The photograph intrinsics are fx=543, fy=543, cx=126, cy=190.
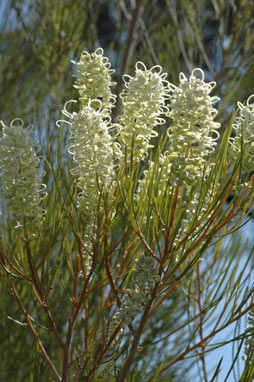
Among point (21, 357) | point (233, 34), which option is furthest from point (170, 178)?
point (233, 34)

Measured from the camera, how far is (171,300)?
127 centimetres

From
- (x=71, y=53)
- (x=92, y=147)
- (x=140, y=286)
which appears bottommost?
(x=140, y=286)

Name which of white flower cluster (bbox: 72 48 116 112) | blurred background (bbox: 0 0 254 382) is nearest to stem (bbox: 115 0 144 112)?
blurred background (bbox: 0 0 254 382)

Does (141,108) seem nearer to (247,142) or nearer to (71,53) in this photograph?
(247,142)

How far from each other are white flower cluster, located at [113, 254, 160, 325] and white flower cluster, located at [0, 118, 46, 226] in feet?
0.42

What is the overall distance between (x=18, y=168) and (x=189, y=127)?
171 millimetres

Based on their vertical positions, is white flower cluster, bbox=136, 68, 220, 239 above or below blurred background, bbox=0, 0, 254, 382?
below

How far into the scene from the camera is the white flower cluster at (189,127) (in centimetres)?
50

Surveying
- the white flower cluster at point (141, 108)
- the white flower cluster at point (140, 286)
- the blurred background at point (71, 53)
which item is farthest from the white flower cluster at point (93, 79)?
the blurred background at point (71, 53)

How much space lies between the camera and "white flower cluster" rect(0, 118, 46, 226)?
21.1 inches

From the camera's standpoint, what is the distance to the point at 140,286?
1.79 ft

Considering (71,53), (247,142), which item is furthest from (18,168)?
(71,53)

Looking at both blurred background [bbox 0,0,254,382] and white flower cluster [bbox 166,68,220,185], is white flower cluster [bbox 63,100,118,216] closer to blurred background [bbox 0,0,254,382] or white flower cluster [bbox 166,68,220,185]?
white flower cluster [bbox 166,68,220,185]

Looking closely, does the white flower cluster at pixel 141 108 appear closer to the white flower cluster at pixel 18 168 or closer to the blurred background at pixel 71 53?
the white flower cluster at pixel 18 168
